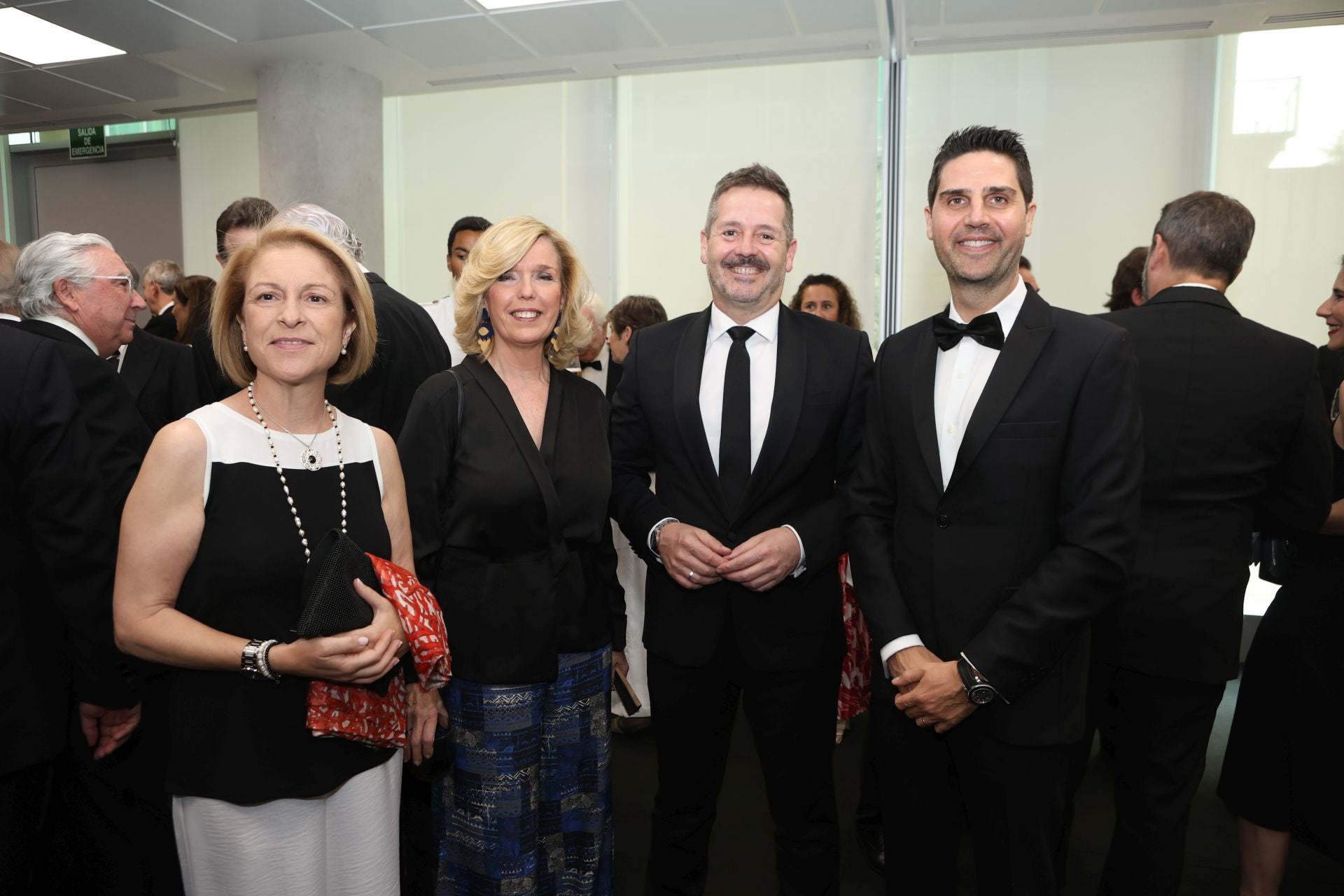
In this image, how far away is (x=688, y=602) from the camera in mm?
2176

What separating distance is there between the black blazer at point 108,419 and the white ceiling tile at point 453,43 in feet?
13.1

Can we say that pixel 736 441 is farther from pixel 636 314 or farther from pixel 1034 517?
pixel 636 314

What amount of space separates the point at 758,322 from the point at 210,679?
1429 millimetres

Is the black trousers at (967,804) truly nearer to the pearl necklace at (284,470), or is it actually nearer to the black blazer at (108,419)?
the pearl necklace at (284,470)

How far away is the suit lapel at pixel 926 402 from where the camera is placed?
6.02 ft

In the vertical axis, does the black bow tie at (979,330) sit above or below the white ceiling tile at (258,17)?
below

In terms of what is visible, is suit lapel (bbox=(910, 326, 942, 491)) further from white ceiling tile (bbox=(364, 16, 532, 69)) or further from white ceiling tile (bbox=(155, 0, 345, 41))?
white ceiling tile (bbox=(155, 0, 345, 41))

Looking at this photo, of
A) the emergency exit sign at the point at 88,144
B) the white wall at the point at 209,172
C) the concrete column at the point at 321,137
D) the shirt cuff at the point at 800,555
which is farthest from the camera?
the emergency exit sign at the point at 88,144

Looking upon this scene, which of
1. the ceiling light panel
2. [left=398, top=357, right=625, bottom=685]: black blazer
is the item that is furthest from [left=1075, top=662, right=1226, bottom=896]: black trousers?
the ceiling light panel

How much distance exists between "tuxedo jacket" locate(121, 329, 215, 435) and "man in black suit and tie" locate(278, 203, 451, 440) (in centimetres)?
75

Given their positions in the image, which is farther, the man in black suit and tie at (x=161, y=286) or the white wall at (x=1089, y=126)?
the man in black suit and tie at (x=161, y=286)

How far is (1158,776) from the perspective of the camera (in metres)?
2.31

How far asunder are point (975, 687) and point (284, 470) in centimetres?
138

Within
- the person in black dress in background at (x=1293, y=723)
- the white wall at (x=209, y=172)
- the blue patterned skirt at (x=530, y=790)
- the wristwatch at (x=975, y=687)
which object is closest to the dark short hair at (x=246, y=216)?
the blue patterned skirt at (x=530, y=790)
